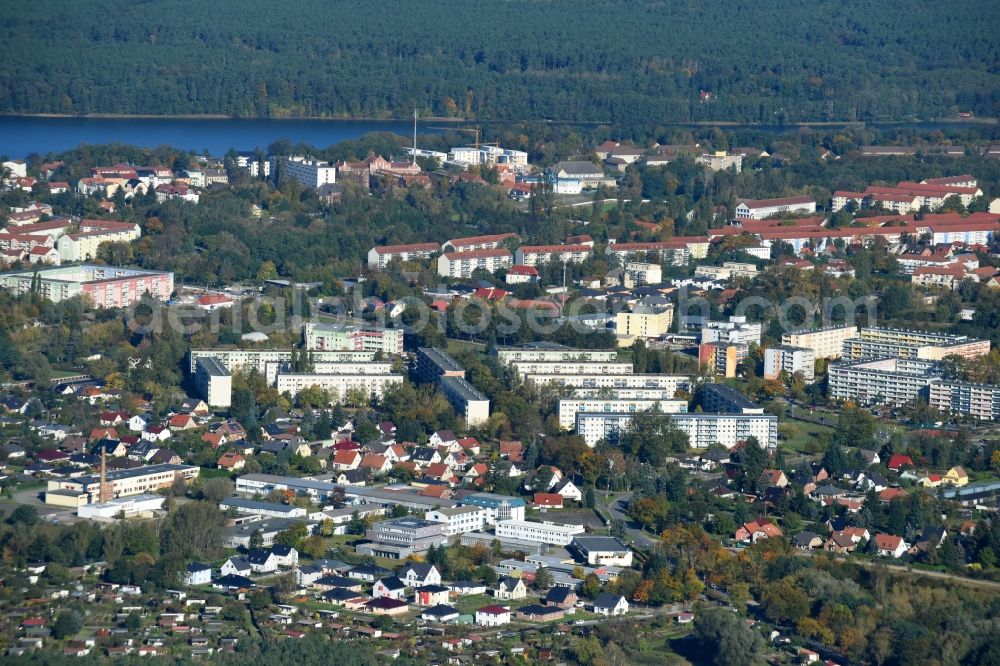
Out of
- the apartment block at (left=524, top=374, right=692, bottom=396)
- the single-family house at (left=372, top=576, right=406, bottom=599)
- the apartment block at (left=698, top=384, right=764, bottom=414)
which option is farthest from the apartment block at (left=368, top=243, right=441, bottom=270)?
the single-family house at (left=372, top=576, right=406, bottom=599)

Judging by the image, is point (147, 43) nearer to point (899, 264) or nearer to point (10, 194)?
point (10, 194)

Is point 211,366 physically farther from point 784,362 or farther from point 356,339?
point 784,362

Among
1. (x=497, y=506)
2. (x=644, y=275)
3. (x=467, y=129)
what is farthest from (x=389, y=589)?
(x=467, y=129)

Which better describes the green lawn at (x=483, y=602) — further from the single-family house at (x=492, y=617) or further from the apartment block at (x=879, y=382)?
the apartment block at (x=879, y=382)

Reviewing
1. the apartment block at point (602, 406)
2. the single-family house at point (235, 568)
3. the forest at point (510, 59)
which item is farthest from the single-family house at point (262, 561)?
Result: the forest at point (510, 59)

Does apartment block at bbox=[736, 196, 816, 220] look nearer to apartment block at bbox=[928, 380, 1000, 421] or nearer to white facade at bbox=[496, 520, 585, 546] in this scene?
apartment block at bbox=[928, 380, 1000, 421]

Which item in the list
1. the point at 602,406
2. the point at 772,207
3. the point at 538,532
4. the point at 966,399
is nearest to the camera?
the point at 538,532

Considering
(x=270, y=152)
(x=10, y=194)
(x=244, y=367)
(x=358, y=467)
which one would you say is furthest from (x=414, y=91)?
(x=358, y=467)
